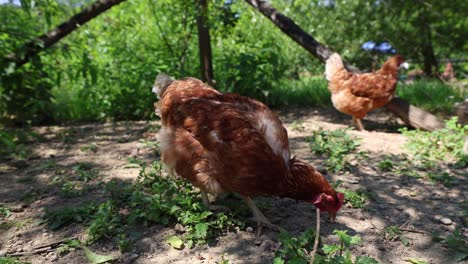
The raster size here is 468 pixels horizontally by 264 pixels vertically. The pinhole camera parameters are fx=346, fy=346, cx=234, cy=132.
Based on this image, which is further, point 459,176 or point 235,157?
point 459,176

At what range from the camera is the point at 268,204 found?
9.31ft

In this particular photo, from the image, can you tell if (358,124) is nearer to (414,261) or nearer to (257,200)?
(257,200)

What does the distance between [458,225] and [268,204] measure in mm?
1416

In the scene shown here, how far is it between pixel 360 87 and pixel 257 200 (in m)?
2.92

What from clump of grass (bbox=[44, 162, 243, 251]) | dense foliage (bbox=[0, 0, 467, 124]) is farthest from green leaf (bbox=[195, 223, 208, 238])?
dense foliage (bbox=[0, 0, 467, 124])

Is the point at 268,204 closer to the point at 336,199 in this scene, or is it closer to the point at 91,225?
the point at 336,199

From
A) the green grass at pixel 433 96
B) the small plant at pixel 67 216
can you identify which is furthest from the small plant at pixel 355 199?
the green grass at pixel 433 96

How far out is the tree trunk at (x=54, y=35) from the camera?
4418 mm

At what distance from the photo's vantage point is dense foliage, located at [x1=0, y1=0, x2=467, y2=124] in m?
4.92

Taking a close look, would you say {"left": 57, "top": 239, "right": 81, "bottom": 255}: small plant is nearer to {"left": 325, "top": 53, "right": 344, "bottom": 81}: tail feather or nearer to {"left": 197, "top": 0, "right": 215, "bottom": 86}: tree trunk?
{"left": 197, "top": 0, "right": 215, "bottom": 86}: tree trunk

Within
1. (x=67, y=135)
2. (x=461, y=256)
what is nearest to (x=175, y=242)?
(x=461, y=256)

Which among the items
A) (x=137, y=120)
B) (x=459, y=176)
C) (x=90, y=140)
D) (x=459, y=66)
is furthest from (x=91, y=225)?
(x=459, y=66)

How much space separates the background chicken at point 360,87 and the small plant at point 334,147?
919 millimetres

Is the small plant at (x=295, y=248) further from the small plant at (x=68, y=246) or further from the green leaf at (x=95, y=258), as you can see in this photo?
the small plant at (x=68, y=246)
